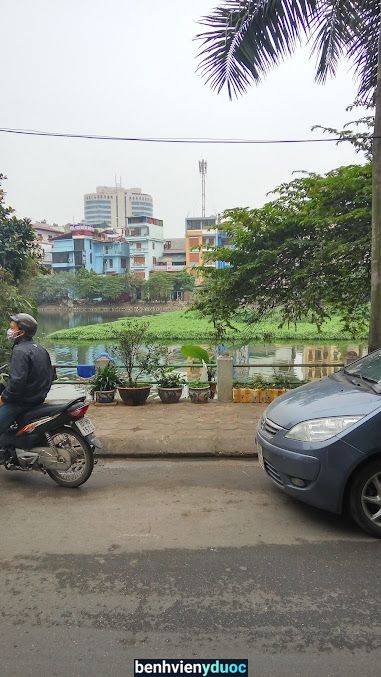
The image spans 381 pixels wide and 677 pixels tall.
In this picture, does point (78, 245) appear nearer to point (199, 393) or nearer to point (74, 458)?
point (199, 393)

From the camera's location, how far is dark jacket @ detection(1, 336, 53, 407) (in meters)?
4.29

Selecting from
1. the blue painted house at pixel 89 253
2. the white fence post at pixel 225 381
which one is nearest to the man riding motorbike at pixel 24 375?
the white fence post at pixel 225 381

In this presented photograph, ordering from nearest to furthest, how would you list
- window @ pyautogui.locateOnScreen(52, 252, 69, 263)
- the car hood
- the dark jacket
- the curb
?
1. the car hood
2. the dark jacket
3. the curb
4. window @ pyautogui.locateOnScreen(52, 252, 69, 263)

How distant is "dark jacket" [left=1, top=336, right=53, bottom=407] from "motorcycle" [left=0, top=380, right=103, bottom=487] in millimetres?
159

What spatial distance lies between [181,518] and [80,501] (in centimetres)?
95

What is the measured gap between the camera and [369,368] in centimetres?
430

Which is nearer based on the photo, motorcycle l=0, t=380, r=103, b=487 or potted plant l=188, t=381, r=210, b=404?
motorcycle l=0, t=380, r=103, b=487

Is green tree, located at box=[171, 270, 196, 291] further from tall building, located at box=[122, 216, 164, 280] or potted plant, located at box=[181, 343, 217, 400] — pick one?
potted plant, located at box=[181, 343, 217, 400]

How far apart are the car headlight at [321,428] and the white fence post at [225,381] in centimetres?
456

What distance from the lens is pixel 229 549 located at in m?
3.20

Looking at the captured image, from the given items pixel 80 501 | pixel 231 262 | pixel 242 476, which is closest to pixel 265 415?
pixel 242 476

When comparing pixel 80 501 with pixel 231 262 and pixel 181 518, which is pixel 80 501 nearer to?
pixel 181 518

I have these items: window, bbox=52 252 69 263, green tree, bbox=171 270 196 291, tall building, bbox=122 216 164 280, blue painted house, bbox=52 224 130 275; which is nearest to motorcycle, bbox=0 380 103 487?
green tree, bbox=171 270 196 291

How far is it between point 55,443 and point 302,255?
747 centimetres
